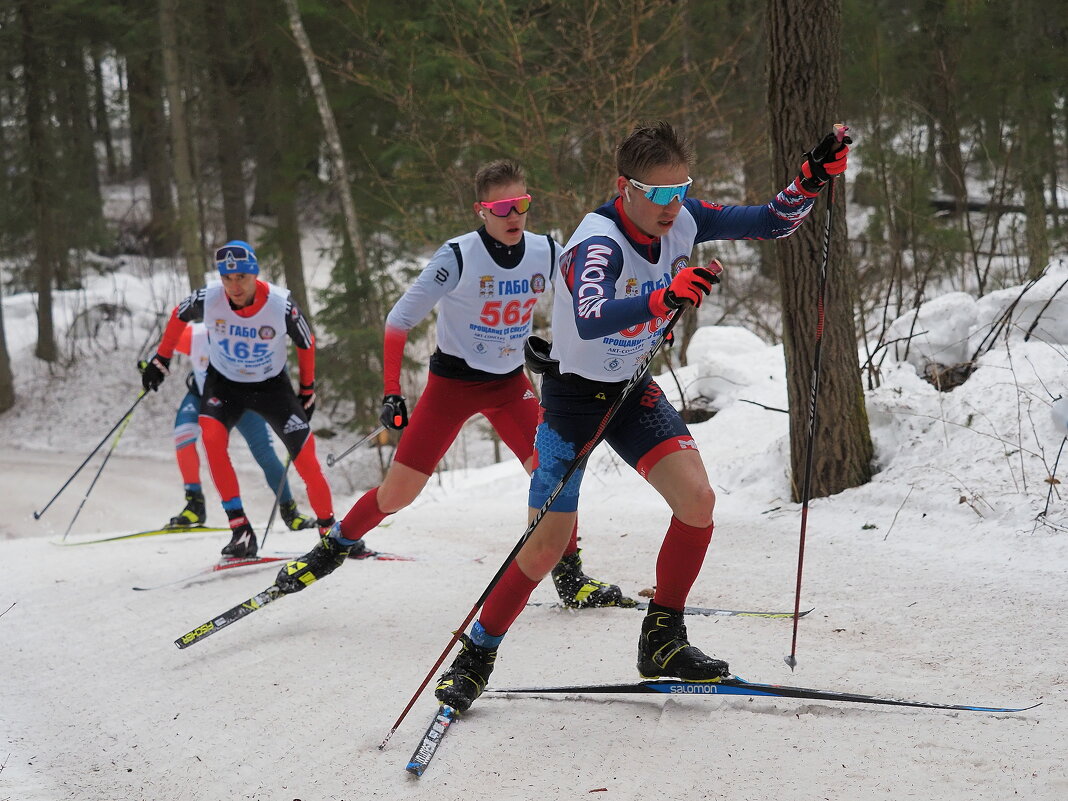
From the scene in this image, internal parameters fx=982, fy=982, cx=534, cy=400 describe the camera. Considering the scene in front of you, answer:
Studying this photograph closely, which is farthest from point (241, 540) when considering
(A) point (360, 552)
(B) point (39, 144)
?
(B) point (39, 144)

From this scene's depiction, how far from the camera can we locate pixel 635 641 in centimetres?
439

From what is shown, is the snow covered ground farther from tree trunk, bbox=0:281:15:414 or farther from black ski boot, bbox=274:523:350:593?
tree trunk, bbox=0:281:15:414

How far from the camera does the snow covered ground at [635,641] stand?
3123 mm

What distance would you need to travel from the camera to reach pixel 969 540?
17.0 feet

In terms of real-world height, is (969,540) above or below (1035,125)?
below

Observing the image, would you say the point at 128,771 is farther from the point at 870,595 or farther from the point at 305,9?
the point at 305,9

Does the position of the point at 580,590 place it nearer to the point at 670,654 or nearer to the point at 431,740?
the point at 670,654

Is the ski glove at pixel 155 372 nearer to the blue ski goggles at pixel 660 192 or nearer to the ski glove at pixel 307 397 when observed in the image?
the ski glove at pixel 307 397

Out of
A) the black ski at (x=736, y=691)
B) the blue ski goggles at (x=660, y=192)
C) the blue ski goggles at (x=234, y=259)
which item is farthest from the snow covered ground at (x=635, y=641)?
the blue ski goggles at (x=234, y=259)

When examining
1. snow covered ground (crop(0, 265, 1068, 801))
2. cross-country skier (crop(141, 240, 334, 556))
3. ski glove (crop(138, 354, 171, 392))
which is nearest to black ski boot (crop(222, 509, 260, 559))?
cross-country skier (crop(141, 240, 334, 556))

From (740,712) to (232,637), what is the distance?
8.99 ft

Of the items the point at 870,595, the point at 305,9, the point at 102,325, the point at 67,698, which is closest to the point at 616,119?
the point at 305,9

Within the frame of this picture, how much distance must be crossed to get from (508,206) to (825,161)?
1.62 meters

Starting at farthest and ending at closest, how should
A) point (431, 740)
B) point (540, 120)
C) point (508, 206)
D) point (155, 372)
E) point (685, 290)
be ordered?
point (540, 120), point (155, 372), point (508, 206), point (431, 740), point (685, 290)
